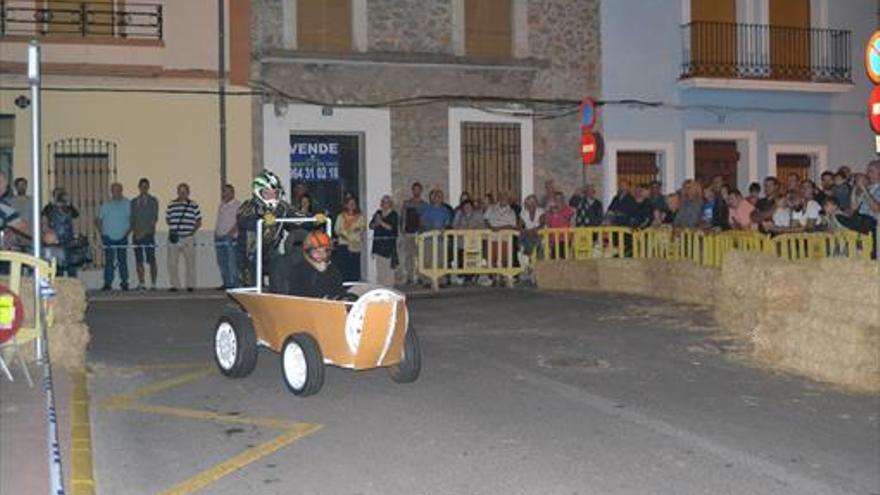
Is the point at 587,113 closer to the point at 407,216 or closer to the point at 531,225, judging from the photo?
the point at 531,225

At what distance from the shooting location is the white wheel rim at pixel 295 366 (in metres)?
9.45

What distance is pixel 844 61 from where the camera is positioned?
26.4m

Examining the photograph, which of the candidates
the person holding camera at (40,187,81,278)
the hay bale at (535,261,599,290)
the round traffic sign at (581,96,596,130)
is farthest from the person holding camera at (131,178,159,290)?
the round traffic sign at (581,96,596,130)

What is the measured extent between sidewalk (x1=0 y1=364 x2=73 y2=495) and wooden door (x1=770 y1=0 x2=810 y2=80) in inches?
773

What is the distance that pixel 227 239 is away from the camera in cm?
2022

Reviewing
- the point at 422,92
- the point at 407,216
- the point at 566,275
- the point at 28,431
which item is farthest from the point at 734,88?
the point at 28,431

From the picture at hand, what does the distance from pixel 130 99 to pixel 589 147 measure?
28.6 feet

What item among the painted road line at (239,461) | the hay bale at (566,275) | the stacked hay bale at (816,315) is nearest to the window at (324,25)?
the hay bale at (566,275)

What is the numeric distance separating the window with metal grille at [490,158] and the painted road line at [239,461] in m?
15.4

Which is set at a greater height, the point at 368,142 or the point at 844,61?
the point at 844,61

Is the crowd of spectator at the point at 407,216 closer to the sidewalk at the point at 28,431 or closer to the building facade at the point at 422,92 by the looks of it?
the building facade at the point at 422,92

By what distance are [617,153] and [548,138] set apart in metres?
1.67

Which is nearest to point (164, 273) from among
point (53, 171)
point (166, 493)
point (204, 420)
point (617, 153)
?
point (53, 171)

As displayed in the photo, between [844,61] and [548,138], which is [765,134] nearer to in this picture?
[844,61]
